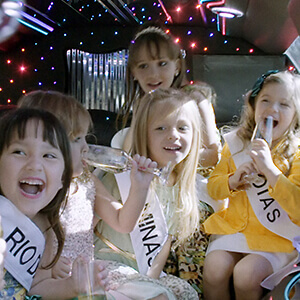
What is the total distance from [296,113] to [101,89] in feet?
1.55

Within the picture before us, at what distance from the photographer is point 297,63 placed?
129 centimetres

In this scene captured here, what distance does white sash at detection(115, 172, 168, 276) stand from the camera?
1.10 m

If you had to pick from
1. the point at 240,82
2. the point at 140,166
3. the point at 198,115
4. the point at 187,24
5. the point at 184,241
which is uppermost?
the point at 187,24

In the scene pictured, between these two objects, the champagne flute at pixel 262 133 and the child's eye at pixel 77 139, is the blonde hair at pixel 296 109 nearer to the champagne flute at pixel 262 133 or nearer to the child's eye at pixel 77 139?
the champagne flute at pixel 262 133

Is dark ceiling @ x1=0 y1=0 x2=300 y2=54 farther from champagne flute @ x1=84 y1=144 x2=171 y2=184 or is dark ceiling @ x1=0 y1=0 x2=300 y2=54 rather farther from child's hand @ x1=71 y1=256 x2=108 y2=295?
child's hand @ x1=71 y1=256 x2=108 y2=295

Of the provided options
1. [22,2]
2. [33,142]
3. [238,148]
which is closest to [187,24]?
[238,148]

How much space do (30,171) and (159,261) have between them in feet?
1.46

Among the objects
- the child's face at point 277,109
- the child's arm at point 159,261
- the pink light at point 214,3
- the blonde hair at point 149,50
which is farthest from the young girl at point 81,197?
the pink light at point 214,3

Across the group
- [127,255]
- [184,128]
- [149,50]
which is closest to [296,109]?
[184,128]

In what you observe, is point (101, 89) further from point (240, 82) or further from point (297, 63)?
point (297, 63)

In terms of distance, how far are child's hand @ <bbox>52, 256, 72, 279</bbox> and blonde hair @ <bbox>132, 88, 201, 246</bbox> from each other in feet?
1.00

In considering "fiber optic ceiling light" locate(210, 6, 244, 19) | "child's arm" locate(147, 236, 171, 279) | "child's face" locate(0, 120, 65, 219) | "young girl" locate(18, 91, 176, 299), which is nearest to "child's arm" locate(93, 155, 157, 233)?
"young girl" locate(18, 91, 176, 299)

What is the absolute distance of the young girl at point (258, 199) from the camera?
1.07 metres

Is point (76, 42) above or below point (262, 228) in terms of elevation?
above
